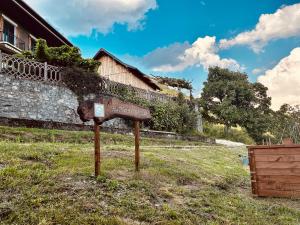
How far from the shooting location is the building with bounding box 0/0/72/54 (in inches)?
923

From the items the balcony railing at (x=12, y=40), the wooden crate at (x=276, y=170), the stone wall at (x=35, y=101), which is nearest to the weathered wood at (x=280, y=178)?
the wooden crate at (x=276, y=170)

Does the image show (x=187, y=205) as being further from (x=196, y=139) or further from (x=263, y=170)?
(x=196, y=139)

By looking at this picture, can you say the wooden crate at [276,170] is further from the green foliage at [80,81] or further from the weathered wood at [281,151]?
the green foliage at [80,81]

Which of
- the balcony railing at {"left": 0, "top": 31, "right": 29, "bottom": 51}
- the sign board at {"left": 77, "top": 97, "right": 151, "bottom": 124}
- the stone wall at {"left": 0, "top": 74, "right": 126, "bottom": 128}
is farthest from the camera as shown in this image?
the balcony railing at {"left": 0, "top": 31, "right": 29, "bottom": 51}

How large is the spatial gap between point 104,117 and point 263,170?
4.17 metres

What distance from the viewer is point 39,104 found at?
54.3ft

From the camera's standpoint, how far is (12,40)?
25.4m

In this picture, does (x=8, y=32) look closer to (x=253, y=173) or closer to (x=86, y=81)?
(x=86, y=81)

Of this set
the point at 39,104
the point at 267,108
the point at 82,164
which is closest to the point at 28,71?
the point at 39,104

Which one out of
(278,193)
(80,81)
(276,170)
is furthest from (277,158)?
(80,81)

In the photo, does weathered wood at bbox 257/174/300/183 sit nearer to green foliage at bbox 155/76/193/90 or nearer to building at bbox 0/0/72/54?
building at bbox 0/0/72/54

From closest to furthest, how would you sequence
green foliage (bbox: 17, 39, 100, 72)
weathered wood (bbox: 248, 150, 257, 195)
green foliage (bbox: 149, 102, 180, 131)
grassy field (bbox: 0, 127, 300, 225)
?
grassy field (bbox: 0, 127, 300, 225) < weathered wood (bbox: 248, 150, 257, 195) < green foliage (bbox: 17, 39, 100, 72) < green foliage (bbox: 149, 102, 180, 131)

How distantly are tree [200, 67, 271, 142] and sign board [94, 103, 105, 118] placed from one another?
29281mm

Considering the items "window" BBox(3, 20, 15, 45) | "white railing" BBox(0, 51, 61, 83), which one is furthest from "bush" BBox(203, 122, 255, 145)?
"white railing" BBox(0, 51, 61, 83)
